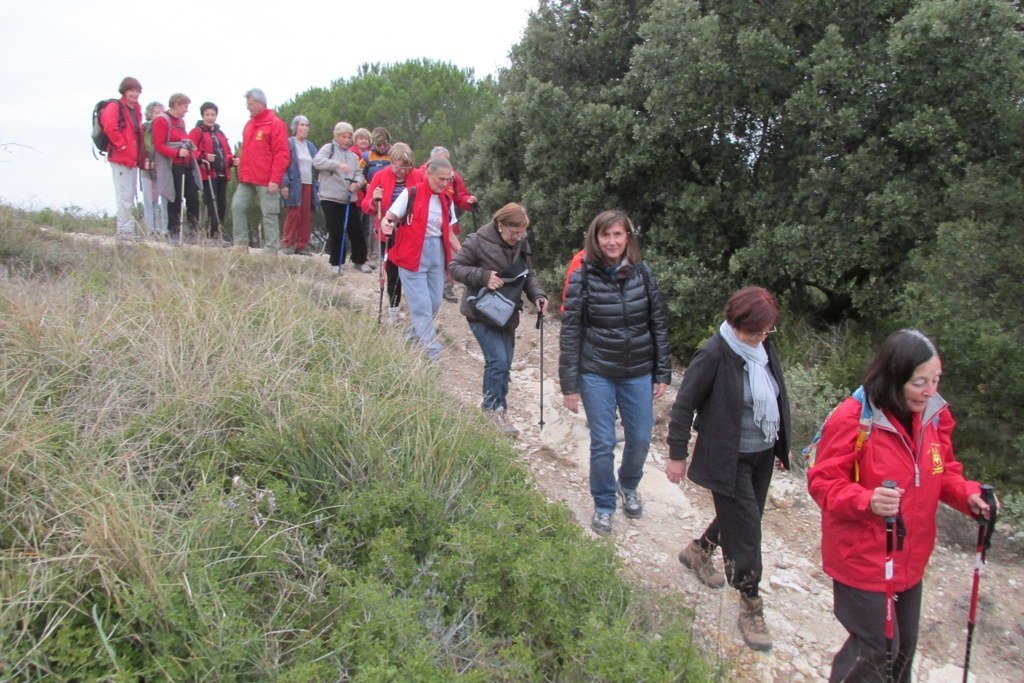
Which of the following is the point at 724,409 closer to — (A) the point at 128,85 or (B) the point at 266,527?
(B) the point at 266,527

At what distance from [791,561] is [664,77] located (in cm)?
570

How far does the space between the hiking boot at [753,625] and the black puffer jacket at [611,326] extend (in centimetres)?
135

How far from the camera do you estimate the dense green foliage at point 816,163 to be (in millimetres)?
6301

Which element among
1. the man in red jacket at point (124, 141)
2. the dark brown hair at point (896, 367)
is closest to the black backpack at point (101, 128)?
the man in red jacket at point (124, 141)

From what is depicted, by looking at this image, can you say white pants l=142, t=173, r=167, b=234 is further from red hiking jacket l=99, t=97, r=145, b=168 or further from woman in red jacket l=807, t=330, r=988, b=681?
woman in red jacket l=807, t=330, r=988, b=681

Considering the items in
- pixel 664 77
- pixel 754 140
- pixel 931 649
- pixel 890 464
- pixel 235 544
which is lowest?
pixel 931 649

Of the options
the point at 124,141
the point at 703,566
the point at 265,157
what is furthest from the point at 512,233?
the point at 124,141

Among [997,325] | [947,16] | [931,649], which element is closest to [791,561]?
[931,649]

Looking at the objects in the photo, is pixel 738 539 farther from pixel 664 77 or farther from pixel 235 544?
pixel 664 77

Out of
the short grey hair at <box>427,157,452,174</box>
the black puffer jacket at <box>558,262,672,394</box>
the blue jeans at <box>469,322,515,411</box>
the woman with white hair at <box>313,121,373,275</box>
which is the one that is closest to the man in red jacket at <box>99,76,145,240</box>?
the woman with white hair at <box>313,121,373,275</box>

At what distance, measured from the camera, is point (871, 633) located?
295cm

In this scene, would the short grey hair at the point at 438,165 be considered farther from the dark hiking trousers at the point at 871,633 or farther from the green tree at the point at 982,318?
the dark hiking trousers at the point at 871,633

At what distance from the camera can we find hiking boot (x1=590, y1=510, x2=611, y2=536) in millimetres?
4672

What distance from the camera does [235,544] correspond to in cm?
321
